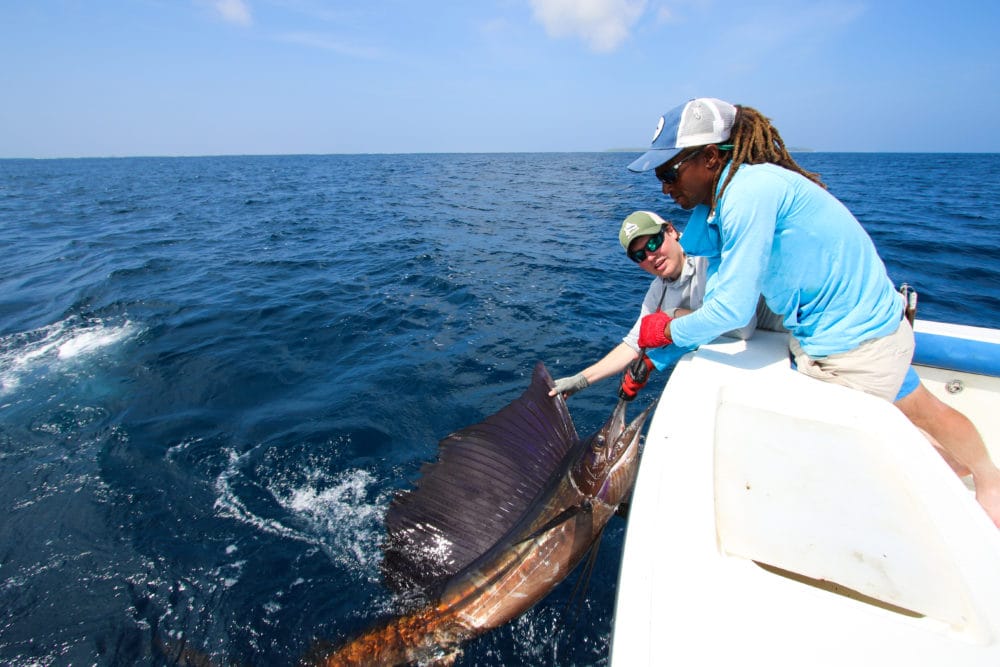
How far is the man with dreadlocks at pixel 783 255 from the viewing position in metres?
1.56

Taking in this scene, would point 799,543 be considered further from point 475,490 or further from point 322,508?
point 322,508

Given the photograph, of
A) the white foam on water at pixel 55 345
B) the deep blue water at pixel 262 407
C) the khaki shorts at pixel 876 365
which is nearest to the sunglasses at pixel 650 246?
the khaki shorts at pixel 876 365

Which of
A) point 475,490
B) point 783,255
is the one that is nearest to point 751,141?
point 783,255

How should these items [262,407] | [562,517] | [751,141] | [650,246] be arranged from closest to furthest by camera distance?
[751,141]
[562,517]
[650,246]
[262,407]

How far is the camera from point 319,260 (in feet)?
28.1

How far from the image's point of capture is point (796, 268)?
1.67 m

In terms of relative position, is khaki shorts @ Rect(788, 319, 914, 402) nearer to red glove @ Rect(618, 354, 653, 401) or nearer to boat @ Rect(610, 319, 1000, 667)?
boat @ Rect(610, 319, 1000, 667)

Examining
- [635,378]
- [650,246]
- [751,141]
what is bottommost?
[635,378]

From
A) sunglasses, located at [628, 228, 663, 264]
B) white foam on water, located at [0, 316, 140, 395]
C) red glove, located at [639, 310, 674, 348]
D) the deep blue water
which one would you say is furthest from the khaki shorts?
white foam on water, located at [0, 316, 140, 395]

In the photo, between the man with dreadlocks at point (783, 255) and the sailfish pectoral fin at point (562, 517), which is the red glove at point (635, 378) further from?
the sailfish pectoral fin at point (562, 517)

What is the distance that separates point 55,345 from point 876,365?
703 cm

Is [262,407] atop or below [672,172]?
below

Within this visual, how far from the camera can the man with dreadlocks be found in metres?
1.56

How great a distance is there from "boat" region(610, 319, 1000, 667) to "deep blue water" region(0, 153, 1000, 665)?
129cm
